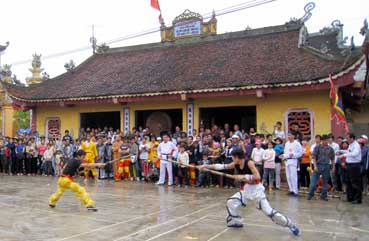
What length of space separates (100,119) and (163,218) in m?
15.0

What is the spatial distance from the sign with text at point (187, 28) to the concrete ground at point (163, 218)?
11202 mm

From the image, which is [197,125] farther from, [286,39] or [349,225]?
[349,225]

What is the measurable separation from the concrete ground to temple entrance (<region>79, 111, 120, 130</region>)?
9171 millimetres

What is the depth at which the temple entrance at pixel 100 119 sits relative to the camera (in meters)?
21.3

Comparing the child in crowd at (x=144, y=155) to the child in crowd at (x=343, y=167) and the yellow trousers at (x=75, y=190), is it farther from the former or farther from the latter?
the child in crowd at (x=343, y=167)

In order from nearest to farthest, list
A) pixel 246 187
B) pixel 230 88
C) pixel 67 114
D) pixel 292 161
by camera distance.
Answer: pixel 246 187 < pixel 292 161 < pixel 230 88 < pixel 67 114

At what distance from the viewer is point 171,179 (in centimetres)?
1429

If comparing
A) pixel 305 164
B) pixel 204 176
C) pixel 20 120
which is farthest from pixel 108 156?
pixel 20 120

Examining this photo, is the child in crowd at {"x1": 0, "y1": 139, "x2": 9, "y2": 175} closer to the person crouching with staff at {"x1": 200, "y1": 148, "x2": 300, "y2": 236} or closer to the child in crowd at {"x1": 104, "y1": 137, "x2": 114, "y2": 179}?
the child in crowd at {"x1": 104, "y1": 137, "x2": 114, "y2": 179}

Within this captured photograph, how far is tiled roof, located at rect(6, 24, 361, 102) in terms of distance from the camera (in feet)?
51.6

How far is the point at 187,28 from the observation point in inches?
856

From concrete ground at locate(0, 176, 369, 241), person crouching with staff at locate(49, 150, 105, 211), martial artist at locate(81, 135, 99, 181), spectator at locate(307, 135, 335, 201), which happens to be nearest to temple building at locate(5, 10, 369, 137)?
martial artist at locate(81, 135, 99, 181)

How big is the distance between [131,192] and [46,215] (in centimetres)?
384

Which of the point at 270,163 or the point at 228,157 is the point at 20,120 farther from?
the point at 270,163
